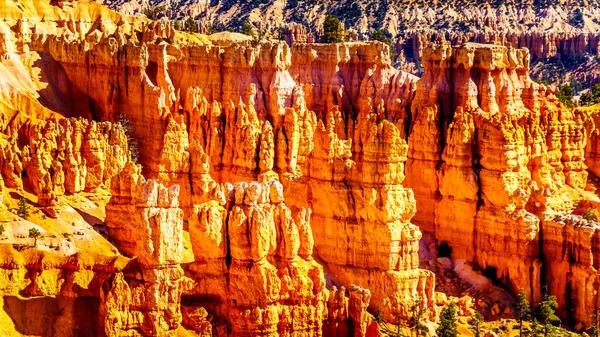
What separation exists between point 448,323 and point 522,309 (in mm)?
6158

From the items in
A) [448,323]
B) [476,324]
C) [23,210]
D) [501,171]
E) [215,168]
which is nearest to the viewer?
[23,210]

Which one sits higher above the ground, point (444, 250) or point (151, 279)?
point (151, 279)

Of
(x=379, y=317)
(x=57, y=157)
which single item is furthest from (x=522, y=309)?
(x=57, y=157)

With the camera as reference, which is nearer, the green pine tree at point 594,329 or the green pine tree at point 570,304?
the green pine tree at point 594,329

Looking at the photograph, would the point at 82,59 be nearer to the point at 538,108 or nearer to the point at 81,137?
the point at 81,137

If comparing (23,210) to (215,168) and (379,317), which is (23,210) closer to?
(379,317)

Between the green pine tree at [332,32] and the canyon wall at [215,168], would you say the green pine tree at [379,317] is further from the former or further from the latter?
the green pine tree at [332,32]

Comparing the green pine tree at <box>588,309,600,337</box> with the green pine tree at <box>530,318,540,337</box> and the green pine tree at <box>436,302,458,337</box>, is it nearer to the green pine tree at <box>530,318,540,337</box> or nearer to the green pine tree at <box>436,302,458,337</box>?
the green pine tree at <box>530,318,540,337</box>

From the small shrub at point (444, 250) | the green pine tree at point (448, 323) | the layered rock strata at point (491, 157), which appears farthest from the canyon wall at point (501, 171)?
the green pine tree at point (448, 323)

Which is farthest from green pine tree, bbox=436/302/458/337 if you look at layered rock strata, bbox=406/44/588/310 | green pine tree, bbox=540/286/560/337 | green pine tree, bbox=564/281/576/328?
layered rock strata, bbox=406/44/588/310

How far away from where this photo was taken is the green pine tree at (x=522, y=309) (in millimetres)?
78250

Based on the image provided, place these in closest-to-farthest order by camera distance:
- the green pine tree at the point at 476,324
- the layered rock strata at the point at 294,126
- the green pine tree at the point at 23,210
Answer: the green pine tree at the point at 23,210 → the layered rock strata at the point at 294,126 → the green pine tree at the point at 476,324

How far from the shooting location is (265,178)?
81.9 m

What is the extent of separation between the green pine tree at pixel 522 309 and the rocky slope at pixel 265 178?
251 cm
